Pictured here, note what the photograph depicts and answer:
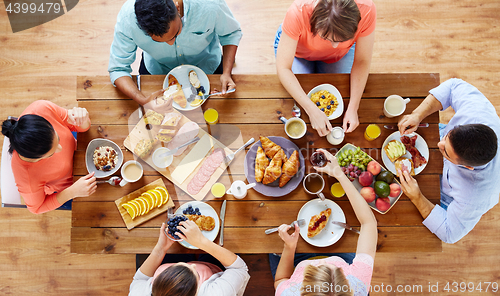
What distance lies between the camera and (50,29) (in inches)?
133

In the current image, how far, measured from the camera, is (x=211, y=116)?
215 cm

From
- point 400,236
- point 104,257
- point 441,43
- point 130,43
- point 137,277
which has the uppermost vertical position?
point 130,43

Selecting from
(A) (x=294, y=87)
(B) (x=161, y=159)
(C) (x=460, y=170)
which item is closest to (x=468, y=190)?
(C) (x=460, y=170)

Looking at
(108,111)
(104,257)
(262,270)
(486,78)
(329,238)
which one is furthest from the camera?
(486,78)

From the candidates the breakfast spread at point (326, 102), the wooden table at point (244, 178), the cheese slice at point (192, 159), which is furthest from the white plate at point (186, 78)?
the breakfast spread at point (326, 102)

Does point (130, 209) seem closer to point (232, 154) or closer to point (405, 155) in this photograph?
point (232, 154)

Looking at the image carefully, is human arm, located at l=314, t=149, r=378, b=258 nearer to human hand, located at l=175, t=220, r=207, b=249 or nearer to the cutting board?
the cutting board

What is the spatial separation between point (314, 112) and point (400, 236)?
1.05m

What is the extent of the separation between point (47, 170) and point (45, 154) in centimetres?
26

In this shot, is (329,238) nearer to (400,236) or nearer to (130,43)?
(400,236)

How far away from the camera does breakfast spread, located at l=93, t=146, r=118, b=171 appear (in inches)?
81.7

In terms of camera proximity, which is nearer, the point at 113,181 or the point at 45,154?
the point at 45,154

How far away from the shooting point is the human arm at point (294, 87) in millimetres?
2078

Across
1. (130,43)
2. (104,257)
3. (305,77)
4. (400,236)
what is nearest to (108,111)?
(130,43)
